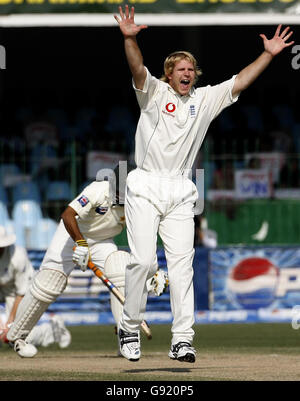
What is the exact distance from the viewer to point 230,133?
60.2 feet

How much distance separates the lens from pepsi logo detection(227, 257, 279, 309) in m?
14.8

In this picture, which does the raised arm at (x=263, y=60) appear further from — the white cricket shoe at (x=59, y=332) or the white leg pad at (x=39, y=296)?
the white cricket shoe at (x=59, y=332)

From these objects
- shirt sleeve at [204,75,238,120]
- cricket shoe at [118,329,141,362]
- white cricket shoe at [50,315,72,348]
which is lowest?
white cricket shoe at [50,315,72,348]

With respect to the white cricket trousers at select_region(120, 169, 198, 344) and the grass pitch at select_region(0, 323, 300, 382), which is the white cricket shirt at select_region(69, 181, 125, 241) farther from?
the white cricket trousers at select_region(120, 169, 198, 344)

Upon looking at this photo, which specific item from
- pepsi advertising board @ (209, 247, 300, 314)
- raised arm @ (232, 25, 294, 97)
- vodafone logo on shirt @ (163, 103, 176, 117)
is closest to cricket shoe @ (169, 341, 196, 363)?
vodafone logo on shirt @ (163, 103, 176, 117)

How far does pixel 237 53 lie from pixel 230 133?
2.70 metres

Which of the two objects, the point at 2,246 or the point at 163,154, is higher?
the point at 163,154

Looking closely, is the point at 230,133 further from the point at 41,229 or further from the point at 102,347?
the point at 102,347

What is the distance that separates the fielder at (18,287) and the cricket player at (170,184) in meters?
3.62

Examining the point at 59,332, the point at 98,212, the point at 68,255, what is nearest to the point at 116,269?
the point at 68,255

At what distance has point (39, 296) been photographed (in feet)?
32.2

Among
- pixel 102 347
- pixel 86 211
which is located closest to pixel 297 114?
pixel 102 347

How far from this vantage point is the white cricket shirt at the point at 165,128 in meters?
7.79

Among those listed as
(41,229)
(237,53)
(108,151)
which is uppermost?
(237,53)
